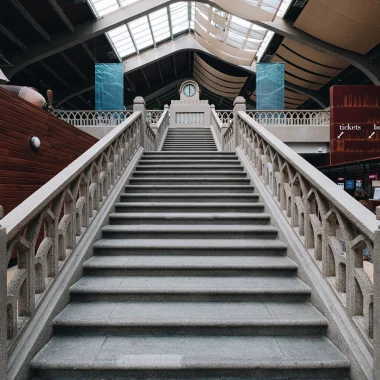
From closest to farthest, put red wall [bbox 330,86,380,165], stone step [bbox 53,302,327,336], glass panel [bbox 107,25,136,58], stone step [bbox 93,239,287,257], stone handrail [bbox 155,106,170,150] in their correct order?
1. stone step [bbox 53,302,327,336]
2. stone step [bbox 93,239,287,257]
3. red wall [bbox 330,86,380,165]
4. stone handrail [bbox 155,106,170,150]
5. glass panel [bbox 107,25,136,58]

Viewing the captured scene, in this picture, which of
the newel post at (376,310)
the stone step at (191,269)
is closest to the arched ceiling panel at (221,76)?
the stone step at (191,269)

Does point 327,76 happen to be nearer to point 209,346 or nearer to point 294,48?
point 294,48

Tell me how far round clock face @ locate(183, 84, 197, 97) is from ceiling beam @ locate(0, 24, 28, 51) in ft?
26.5

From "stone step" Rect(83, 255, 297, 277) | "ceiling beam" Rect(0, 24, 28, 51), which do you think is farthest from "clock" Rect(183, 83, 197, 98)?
"stone step" Rect(83, 255, 297, 277)

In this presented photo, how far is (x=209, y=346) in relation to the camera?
7.45ft

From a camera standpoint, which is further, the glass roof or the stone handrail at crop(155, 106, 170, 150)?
the glass roof

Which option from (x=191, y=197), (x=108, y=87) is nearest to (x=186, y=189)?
(x=191, y=197)

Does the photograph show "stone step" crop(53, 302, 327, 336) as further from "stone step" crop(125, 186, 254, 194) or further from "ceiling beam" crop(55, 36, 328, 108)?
"ceiling beam" crop(55, 36, 328, 108)

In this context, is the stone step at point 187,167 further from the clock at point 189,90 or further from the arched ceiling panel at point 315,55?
the arched ceiling panel at point 315,55

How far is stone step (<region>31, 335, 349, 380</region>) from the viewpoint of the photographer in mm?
2076

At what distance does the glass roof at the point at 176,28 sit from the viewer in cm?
1641

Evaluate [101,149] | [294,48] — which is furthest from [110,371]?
[294,48]

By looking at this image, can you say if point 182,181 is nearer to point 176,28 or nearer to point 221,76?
point 176,28

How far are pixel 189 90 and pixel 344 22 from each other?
7.70 metres
